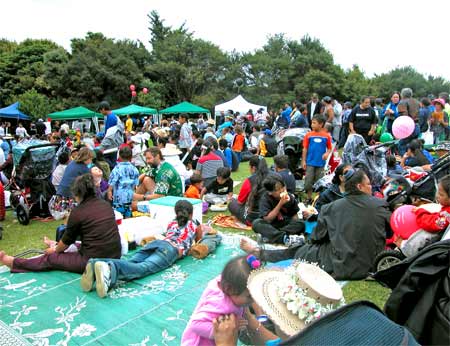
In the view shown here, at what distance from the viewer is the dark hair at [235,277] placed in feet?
7.08

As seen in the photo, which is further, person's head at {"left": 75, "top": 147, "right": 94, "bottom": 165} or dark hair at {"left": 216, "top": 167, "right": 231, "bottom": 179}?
dark hair at {"left": 216, "top": 167, "right": 231, "bottom": 179}

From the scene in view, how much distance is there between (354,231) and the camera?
4.13 metres

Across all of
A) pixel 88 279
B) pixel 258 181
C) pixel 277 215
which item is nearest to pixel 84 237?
pixel 88 279

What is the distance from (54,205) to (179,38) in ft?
118

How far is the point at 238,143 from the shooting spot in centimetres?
1346

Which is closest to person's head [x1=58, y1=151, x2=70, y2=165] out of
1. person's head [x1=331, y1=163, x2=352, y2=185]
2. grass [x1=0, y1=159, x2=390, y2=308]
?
grass [x1=0, y1=159, x2=390, y2=308]

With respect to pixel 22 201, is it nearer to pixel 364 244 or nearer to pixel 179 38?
pixel 364 244

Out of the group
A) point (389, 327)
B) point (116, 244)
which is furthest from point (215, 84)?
point (389, 327)

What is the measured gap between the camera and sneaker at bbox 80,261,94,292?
3920mm

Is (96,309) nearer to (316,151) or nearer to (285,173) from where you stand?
(285,173)

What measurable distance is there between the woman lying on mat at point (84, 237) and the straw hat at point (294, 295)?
99.7 inches

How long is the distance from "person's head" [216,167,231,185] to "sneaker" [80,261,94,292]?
393cm

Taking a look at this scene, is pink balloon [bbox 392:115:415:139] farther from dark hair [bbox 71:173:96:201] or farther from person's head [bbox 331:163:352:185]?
dark hair [bbox 71:173:96:201]

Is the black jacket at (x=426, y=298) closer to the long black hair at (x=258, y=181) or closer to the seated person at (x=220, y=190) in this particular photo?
the long black hair at (x=258, y=181)
